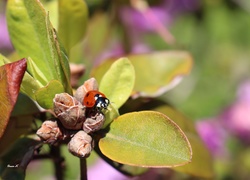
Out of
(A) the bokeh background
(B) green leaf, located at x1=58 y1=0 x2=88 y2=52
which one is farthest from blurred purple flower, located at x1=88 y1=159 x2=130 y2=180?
(B) green leaf, located at x1=58 y1=0 x2=88 y2=52

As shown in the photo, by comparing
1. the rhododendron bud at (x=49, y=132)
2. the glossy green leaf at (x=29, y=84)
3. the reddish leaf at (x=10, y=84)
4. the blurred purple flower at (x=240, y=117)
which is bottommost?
the blurred purple flower at (x=240, y=117)

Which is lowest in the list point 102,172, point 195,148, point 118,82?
point 102,172

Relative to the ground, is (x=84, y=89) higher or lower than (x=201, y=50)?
higher

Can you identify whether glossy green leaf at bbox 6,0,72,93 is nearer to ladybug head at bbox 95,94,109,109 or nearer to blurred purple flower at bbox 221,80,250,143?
ladybug head at bbox 95,94,109,109

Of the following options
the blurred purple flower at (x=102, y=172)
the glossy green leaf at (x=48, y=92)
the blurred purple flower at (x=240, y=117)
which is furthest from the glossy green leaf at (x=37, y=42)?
the blurred purple flower at (x=240, y=117)

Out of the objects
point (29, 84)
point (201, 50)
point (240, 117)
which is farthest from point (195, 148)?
point (201, 50)

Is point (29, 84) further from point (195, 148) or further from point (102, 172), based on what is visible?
point (102, 172)

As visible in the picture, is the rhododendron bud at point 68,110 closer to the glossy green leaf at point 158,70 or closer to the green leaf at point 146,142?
the green leaf at point 146,142

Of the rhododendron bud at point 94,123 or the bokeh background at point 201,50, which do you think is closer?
the rhododendron bud at point 94,123
